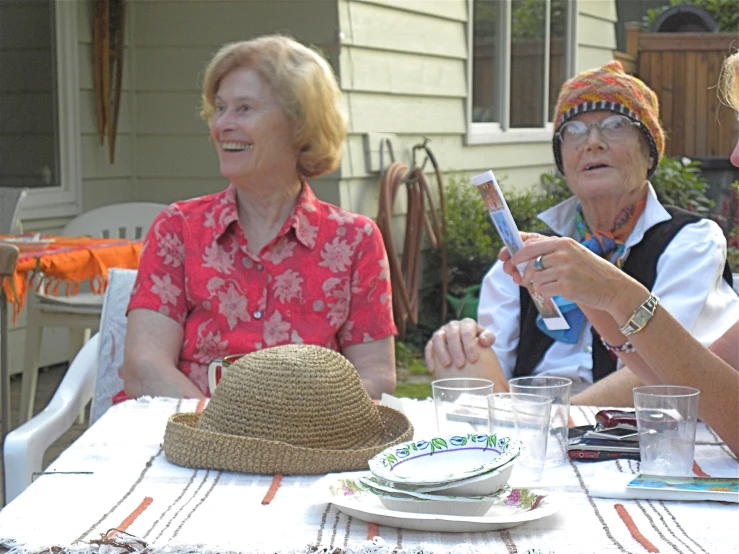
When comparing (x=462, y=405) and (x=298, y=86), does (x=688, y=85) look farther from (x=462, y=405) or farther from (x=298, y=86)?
(x=462, y=405)

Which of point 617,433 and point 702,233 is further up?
point 702,233

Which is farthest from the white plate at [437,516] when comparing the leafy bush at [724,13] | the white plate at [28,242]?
the leafy bush at [724,13]

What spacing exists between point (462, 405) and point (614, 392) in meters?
0.62

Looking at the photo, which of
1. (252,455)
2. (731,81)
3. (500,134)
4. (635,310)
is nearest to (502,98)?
(500,134)

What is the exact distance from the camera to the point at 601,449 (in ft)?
5.61

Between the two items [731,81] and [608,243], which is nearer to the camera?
[731,81]

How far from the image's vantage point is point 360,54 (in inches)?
228

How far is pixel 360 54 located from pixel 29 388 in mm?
2524

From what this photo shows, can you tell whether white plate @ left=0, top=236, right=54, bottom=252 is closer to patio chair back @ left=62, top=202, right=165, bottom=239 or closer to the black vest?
patio chair back @ left=62, top=202, right=165, bottom=239

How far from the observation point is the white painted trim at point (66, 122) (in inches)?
217

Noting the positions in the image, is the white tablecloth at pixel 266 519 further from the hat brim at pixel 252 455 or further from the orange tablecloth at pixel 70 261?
the orange tablecloth at pixel 70 261

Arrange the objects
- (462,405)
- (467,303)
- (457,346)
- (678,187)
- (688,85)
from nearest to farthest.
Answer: (462,405) → (457,346) → (467,303) → (678,187) → (688,85)

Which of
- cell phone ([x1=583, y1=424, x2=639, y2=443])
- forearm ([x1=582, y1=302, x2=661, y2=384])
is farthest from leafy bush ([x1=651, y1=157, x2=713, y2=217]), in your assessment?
cell phone ([x1=583, y1=424, x2=639, y2=443])

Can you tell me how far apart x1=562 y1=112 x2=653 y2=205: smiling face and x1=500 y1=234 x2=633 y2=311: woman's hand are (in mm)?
890
